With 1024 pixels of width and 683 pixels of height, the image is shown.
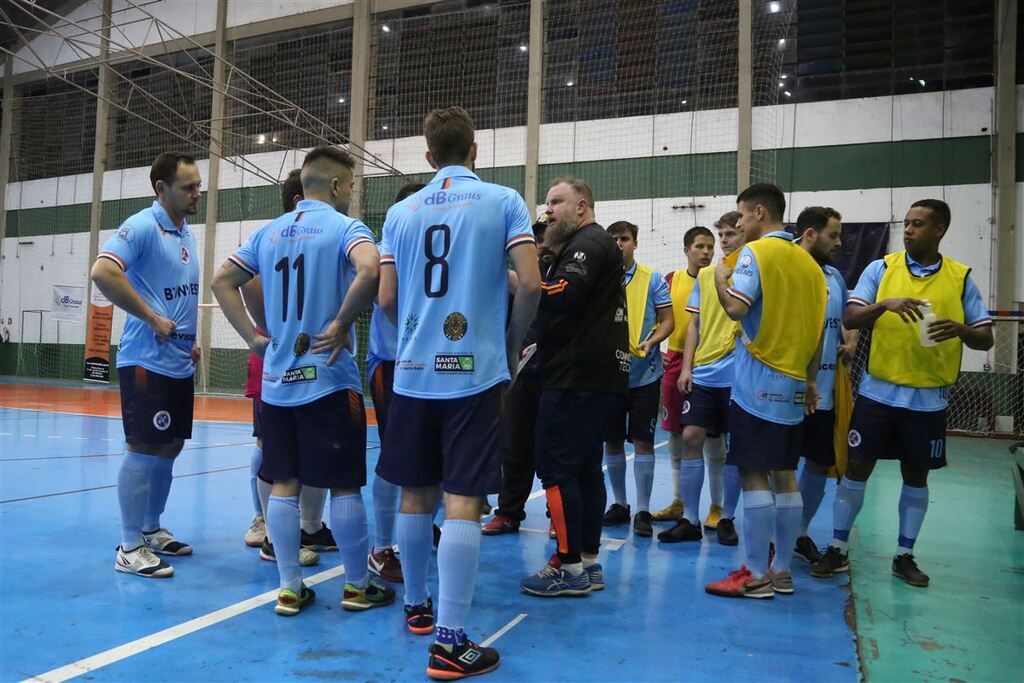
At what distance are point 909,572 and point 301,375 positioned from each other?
3.31m

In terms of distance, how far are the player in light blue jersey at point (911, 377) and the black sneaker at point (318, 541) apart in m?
2.71

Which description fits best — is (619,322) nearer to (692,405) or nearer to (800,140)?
(692,405)

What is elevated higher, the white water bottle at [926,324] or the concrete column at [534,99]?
the concrete column at [534,99]

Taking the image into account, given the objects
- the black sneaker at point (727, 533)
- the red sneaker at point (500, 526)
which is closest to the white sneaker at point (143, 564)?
the red sneaker at point (500, 526)

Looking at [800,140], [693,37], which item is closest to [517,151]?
[693,37]

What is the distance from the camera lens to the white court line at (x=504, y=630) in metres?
2.80

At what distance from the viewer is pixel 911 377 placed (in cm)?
386

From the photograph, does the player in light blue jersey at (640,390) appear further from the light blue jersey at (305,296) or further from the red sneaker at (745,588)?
the light blue jersey at (305,296)

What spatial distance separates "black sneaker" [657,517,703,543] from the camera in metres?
4.52

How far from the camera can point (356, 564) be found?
309 centimetres

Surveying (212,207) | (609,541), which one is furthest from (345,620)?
(212,207)

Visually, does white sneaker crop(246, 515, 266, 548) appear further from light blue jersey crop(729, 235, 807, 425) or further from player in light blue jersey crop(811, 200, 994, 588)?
player in light blue jersey crop(811, 200, 994, 588)

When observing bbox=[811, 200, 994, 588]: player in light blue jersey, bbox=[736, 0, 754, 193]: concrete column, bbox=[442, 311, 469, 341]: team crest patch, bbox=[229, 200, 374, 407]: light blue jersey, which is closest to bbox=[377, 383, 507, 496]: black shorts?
bbox=[442, 311, 469, 341]: team crest patch

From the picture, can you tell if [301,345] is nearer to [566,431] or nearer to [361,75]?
[566,431]
